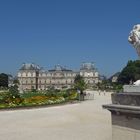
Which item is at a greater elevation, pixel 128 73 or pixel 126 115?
pixel 128 73

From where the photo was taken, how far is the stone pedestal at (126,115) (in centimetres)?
698

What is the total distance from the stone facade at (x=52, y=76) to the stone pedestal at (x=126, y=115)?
6030 inches

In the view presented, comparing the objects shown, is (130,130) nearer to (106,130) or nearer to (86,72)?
(106,130)

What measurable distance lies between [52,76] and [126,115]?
6188 inches

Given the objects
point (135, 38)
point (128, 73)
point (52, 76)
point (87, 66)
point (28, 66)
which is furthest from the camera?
point (28, 66)

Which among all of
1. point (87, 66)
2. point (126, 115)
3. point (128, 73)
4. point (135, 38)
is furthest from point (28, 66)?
point (126, 115)

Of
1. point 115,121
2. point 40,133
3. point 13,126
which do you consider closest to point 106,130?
point 40,133

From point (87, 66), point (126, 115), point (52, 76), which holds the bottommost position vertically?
point (126, 115)

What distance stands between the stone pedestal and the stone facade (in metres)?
153

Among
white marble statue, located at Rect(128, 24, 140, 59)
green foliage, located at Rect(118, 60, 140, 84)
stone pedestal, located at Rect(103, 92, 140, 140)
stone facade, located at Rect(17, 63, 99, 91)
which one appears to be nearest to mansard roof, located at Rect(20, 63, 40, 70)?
stone facade, located at Rect(17, 63, 99, 91)

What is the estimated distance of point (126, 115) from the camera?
7215mm

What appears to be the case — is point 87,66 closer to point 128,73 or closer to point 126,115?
point 128,73

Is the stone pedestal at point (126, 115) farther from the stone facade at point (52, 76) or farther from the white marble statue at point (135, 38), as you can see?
the stone facade at point (52, 76)

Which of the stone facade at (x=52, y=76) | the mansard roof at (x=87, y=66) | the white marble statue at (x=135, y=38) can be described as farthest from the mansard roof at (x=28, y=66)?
the white marble statue at (x=135, y=38)
